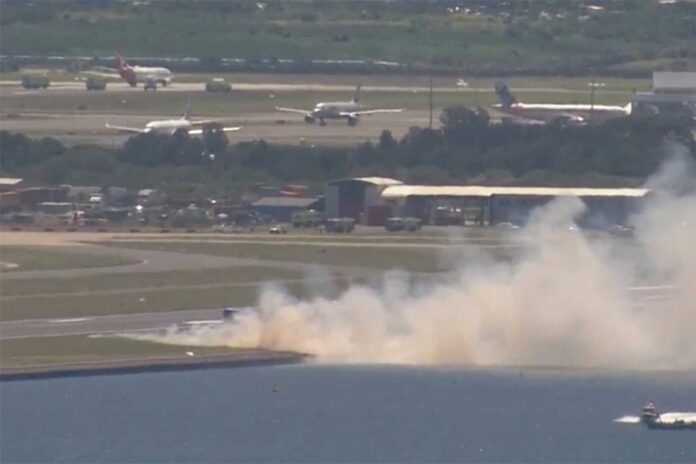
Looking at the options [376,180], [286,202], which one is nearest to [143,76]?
[286,202]

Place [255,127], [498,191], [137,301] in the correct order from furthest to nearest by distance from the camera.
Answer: [255,127] → [498,191] → [137,301]

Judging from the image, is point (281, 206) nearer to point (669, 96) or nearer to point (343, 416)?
point (669, 96)

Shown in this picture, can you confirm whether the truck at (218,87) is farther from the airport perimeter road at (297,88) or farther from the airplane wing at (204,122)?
the airplane wing at (204,122)

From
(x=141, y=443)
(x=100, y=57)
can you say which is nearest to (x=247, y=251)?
(x=141, y=443)

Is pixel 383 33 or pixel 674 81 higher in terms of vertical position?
pixel 383 33

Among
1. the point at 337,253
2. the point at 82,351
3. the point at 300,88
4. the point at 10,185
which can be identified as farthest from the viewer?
the point at 300,88

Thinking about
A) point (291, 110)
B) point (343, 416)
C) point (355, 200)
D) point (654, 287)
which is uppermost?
point (654, 287)

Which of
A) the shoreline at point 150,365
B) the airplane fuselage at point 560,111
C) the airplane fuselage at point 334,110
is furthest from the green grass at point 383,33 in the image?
the shoreline at point 150,365
